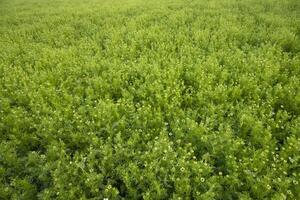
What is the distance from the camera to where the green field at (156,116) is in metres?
3.97

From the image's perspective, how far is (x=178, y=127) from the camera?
474 cm

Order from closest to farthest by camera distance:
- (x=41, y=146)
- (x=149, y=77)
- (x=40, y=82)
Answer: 1. (x=41, y=146)
2. (x=149, y=77)
3. (x=40, y=82)

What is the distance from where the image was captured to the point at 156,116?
201 inches

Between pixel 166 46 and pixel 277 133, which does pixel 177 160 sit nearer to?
pixel 277 133

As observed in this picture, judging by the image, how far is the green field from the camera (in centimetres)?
397

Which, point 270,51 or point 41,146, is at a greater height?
point 270,51

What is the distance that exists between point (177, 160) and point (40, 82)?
4.41m

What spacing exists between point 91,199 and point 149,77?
333 centimetres

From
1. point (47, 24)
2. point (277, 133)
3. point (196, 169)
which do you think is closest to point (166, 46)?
point (277, 133)

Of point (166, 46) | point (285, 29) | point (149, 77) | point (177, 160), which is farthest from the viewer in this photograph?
point (285, 29)

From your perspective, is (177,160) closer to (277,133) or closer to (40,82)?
(277,133)

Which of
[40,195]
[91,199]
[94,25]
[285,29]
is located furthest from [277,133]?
[94,25]

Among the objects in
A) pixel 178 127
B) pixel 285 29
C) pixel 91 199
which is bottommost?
pixel 91 199

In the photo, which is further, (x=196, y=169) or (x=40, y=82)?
(x=40, y=82)
